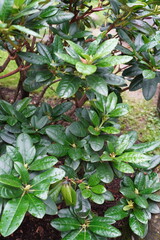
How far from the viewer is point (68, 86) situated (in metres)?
0.93

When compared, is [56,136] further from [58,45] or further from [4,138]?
[58,45]

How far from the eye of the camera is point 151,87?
1192mm

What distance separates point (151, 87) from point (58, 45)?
1.59 ft

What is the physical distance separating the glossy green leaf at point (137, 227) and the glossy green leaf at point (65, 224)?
254 mm

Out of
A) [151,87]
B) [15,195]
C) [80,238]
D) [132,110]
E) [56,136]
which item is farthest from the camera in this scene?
[132,110]

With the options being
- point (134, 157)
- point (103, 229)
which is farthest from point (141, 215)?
point (134, 157)

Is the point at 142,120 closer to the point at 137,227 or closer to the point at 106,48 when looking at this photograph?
the point at 137,227

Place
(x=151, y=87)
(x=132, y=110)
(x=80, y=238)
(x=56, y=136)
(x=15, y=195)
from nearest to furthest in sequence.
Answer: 1. (x=15, y=195)
2. (x=80, y=238)
3. (x=56, y=136)
4. (x=151, y=87)
5. (x=132, y=110)

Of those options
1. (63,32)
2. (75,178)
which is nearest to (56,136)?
(75,178)

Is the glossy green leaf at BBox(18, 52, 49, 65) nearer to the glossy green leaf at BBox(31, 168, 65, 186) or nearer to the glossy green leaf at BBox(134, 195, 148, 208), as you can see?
the glossy green leaf at BBox(31, 168, 65, 186)

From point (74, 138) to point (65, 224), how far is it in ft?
1.19

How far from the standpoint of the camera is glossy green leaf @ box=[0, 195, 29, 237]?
28.3 inches

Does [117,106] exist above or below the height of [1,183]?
below

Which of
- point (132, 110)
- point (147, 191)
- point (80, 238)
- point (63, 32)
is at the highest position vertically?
point (63, 32)
